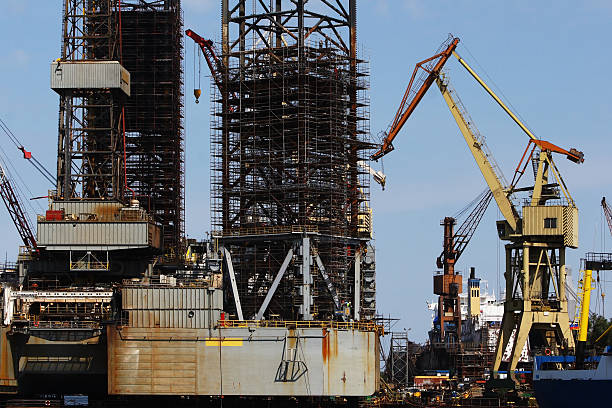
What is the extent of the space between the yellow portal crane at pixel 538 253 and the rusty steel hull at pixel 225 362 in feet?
72.5

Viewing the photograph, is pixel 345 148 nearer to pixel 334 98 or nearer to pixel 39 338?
pixel 334 98

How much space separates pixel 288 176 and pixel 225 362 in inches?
826

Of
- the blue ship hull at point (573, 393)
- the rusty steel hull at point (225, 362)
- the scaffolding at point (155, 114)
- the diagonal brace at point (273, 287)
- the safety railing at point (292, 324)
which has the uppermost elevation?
the scaffolding at point (155, 114)

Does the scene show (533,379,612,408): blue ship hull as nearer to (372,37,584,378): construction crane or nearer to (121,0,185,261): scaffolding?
(372,37,584,378): construction crane

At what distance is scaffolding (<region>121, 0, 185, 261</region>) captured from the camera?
129 metres

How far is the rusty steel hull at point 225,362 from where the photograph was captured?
9525cm

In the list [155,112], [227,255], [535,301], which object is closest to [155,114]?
[155,112]

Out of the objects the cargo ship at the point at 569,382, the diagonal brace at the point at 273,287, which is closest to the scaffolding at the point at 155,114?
the diagonal brace at the point at 273,287

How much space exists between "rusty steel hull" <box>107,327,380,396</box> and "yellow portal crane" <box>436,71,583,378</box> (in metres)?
22.1

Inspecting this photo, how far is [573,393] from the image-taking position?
320 feet

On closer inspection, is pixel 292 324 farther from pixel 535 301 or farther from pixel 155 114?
pixel 155 114

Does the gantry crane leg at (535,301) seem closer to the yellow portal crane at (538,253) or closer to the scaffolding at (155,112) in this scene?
the yellow portal crane at (538,253)

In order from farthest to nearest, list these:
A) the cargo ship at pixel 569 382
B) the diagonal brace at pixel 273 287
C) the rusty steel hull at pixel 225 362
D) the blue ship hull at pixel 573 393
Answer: the diagonal brace at pixel 273 287 → the rusty steel hull at pixel 225 362 → the cargo ship at pixel 569 382 → the blue ship hull at pixel 573 393

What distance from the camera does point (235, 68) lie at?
368 ft
